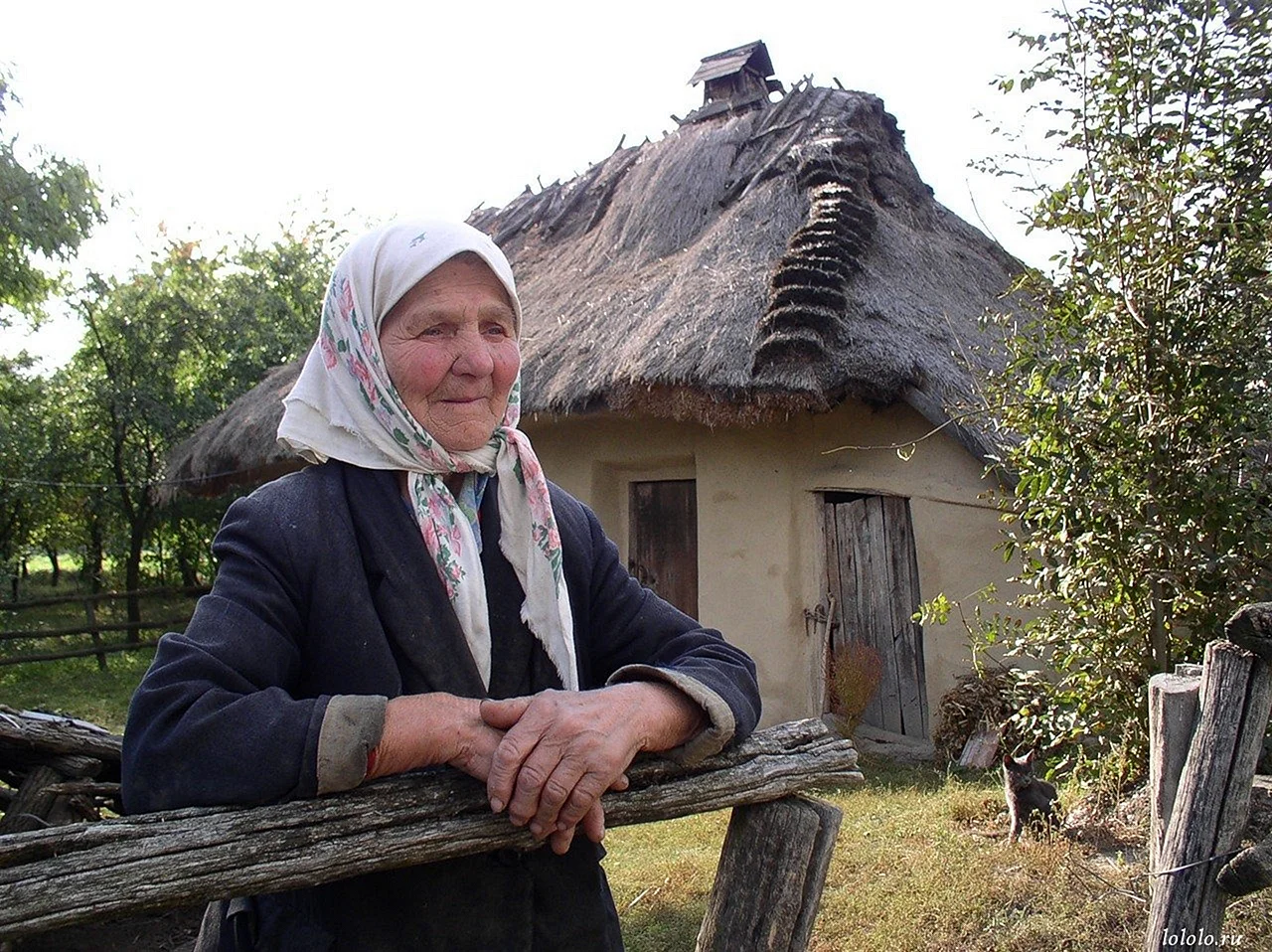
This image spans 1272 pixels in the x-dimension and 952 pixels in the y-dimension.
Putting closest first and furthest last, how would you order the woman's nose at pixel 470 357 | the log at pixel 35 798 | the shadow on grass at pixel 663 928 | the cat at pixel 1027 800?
the woman's nose at pixel 470 357 < the log at pixel 35 798 < the shadow on grass at pixel 663 928 < the cat at pixel 1027 800

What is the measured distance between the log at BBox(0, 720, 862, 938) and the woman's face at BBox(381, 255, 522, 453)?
1.47ft

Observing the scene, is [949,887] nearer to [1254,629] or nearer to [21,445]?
[1254,629]

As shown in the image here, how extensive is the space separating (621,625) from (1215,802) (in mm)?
1841

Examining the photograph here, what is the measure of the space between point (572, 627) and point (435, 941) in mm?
410

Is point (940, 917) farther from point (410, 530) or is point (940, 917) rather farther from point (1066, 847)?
point (410, 530)

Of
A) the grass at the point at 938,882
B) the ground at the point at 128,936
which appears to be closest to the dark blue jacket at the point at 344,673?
the ground at the point at 128,936

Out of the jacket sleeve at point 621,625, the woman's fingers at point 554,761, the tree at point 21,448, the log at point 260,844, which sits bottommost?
the log at point 260,844

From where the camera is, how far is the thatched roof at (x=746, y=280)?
5855 mm

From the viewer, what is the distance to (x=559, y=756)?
108 cm

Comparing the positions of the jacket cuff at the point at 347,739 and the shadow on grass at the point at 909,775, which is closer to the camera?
the jacket cuff at the point at 347,739

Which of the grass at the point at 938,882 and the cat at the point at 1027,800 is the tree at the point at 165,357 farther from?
the cat at the point at 1027,800

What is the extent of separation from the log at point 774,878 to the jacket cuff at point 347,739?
534 millimetres

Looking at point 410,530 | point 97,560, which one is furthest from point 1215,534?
point 97,560

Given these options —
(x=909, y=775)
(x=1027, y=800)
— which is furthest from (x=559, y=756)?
(x=909, y=775)
